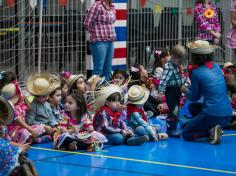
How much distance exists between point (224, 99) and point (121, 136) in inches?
56.7

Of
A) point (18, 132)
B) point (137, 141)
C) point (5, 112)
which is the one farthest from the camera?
point (137, 141)

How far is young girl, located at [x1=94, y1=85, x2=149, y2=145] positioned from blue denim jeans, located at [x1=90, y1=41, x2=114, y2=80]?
302 cm

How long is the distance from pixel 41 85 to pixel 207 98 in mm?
2158

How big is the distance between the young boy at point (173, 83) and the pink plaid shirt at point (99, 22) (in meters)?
2.64

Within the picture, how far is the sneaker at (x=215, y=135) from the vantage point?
8.37 metres

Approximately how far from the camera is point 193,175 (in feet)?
21.8

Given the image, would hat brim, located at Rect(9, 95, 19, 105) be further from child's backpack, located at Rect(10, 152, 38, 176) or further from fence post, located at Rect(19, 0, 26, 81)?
fence post, located at Rect(19, 0, 26, 81)

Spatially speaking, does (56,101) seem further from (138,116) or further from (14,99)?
(138,116)

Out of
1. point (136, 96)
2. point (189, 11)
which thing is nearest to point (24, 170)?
point (136, 96)

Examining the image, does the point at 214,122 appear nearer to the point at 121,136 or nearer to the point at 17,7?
the point at 121,136

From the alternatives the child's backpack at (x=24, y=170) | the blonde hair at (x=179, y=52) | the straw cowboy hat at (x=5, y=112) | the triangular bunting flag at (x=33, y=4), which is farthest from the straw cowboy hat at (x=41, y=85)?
the child's backpack at (x=24, y=170)

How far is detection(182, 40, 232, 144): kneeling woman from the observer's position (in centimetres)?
845

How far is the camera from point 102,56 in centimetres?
1138

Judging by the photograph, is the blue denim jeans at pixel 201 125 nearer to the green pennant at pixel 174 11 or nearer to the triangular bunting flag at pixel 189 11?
the green pennant at pixel 174 11
